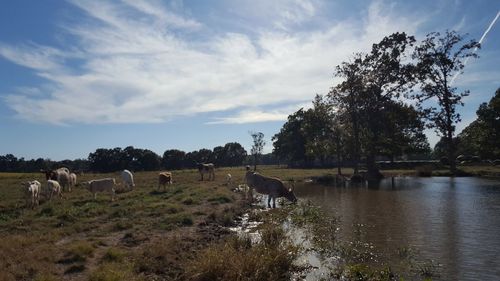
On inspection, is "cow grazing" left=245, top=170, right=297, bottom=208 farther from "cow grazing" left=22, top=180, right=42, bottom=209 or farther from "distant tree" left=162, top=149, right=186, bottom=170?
"distant tree" left=162, top=149, right=186, bottom=170

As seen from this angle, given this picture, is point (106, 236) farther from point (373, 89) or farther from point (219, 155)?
point (219, 155)

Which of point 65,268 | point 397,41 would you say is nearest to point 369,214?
point 65,268

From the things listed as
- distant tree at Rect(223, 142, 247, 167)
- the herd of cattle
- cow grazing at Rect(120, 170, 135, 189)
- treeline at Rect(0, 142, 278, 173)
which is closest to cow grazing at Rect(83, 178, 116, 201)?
the herd of cattle

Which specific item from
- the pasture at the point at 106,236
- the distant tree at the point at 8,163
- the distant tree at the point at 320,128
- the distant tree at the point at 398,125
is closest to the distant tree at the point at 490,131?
the distant tree at the point at 398,125

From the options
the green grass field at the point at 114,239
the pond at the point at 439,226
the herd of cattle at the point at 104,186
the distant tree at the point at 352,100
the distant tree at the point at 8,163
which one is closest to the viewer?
the green grass field at the point at 114,239

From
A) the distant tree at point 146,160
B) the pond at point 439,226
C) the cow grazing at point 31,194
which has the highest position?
the distant tree at point 146,160

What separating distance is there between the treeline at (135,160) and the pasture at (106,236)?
7871 centimetres

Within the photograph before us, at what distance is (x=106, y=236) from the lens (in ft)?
52.4

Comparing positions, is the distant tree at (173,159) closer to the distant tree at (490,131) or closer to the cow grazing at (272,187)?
the distant tree at (490,131)

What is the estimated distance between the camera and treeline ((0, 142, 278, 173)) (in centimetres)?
11094

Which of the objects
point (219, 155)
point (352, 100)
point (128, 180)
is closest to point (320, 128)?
point (352, 100)

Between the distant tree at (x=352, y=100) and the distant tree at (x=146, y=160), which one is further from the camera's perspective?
the distant tree at (x=146, y=160)

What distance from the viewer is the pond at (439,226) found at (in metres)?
12.6

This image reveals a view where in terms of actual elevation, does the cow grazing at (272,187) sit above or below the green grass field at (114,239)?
above
